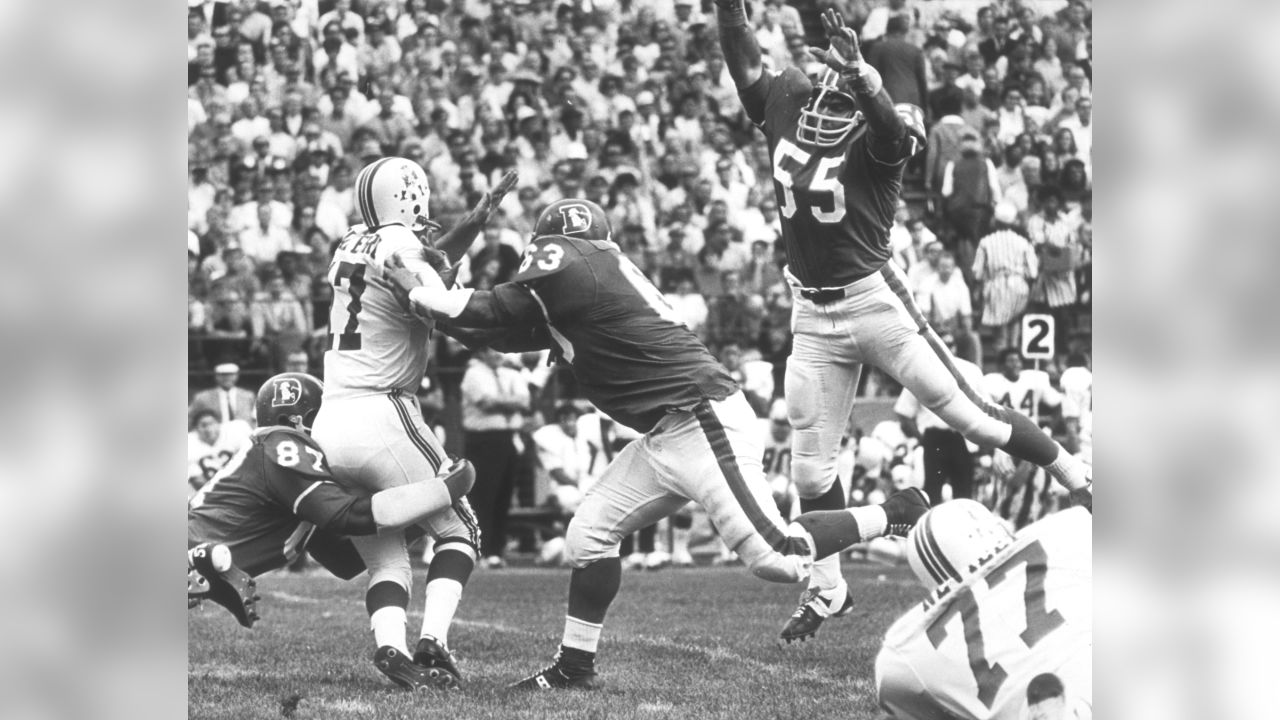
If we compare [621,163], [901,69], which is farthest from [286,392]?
[901,69]

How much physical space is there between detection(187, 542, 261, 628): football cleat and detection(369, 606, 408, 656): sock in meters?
0.44

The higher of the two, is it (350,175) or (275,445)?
(350,175)

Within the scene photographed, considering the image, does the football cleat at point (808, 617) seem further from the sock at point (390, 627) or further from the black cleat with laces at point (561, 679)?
the sock at point (390, 627)

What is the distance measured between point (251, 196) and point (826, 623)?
17.5ft

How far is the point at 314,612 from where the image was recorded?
7148mm

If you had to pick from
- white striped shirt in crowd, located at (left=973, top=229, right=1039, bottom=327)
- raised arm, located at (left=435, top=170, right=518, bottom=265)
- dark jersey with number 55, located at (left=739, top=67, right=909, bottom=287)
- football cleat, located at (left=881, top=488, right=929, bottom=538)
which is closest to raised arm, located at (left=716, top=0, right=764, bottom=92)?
dark jersey with number 55, located at (left=739, top=67, right=909, bottom=287)

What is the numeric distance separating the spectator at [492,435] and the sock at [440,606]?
3.27 m

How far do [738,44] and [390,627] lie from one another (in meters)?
2.64

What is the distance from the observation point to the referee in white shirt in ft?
28.4

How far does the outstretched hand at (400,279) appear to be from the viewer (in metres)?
5.23

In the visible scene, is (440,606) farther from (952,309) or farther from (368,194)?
(952,309)
